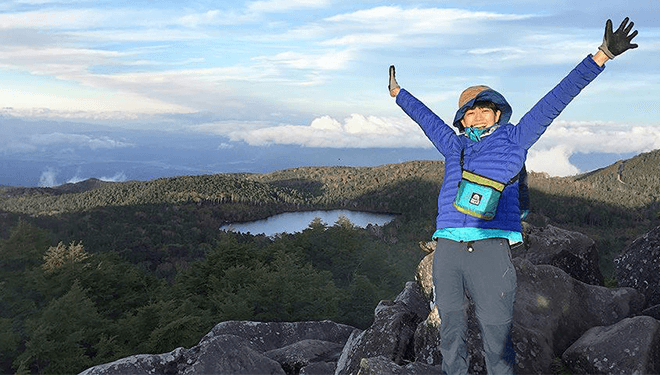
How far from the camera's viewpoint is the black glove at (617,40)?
4586mm

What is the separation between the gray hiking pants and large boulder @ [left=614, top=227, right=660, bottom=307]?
20.6 ft

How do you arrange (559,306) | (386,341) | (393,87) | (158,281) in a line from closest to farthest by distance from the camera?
(393,87) → (386,341) → (559,306) → (158,281)

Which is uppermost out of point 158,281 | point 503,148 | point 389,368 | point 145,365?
point 503,148

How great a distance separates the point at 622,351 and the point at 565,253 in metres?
4.14

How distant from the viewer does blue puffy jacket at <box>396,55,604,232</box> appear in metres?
4.75

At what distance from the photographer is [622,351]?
678 centimetres

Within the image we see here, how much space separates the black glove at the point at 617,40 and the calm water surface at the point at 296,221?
126 m

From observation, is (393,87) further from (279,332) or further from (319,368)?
(279,332)

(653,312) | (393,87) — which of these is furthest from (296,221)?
(393,87)

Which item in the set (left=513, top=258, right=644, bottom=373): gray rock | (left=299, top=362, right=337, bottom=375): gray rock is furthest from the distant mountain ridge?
(left=513, top=258, right=644, bottom=373): gray rock

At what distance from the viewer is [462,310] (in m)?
5.39

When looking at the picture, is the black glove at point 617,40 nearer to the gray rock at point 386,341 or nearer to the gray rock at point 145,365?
the gray rock at point 386,341

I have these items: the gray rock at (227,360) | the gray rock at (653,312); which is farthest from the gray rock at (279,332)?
the gray rock at (653,312)

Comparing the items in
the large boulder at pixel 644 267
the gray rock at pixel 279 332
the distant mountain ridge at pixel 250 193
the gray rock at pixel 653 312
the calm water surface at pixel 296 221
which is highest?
the large boulder at pixel 644 267
